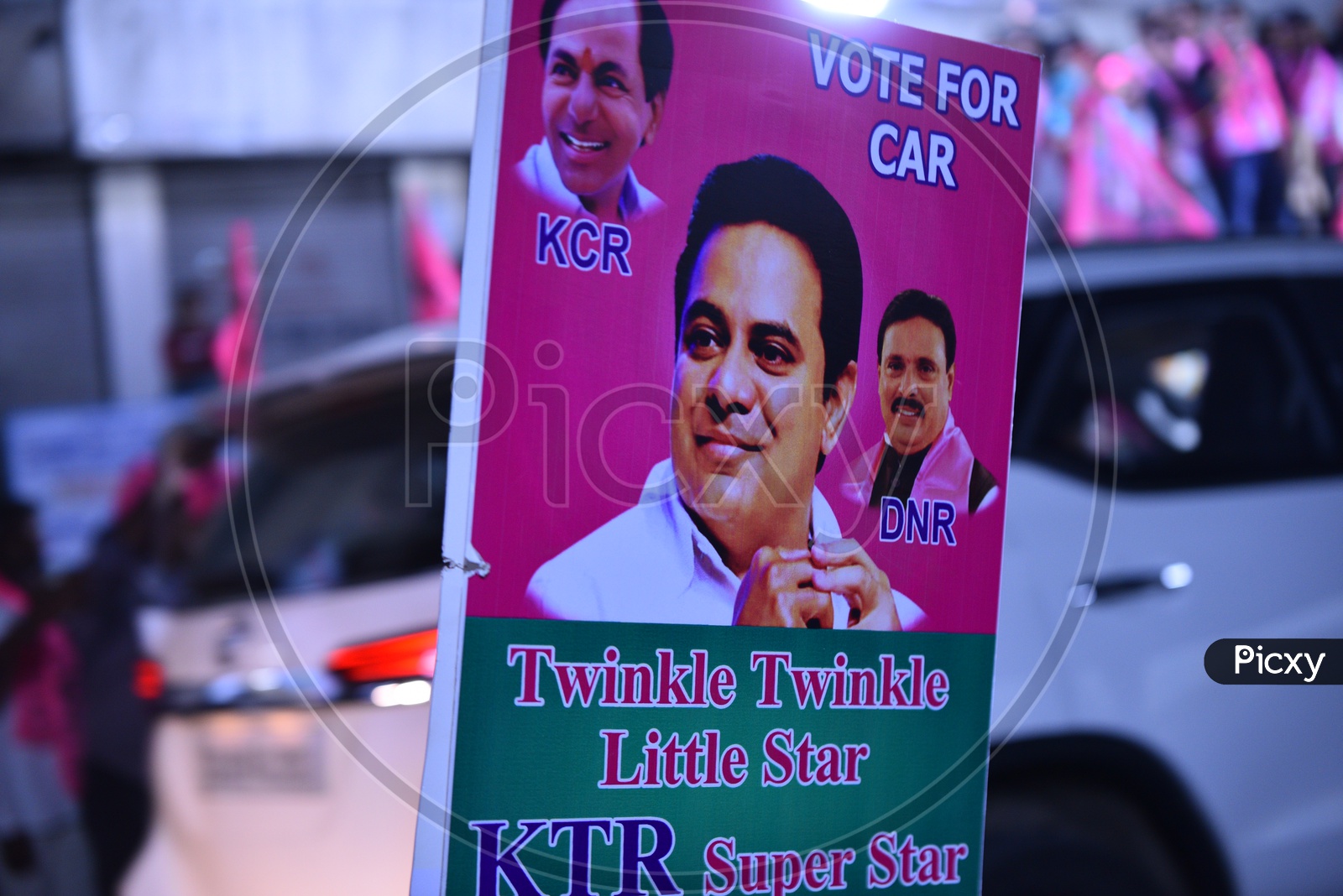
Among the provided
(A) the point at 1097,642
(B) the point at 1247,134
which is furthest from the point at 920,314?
(B) the point at 1247,134

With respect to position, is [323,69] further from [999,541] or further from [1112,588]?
[999,541]

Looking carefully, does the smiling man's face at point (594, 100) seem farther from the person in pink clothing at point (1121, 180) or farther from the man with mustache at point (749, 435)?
the person in pink clothing at point (1121, 180)

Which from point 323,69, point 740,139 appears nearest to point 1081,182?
point 323,69

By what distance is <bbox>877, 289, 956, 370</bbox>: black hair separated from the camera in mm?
1158

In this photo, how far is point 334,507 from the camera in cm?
282

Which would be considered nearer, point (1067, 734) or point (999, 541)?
point (999, 541)

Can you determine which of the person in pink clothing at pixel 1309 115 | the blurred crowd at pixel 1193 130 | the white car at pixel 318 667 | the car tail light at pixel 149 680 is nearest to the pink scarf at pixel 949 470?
the white car at pixel 318 667

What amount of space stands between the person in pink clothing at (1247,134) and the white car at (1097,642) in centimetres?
532

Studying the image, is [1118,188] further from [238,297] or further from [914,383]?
[914,383]

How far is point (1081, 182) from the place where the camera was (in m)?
6.89

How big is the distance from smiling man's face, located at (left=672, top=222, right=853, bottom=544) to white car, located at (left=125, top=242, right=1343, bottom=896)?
0.92 metres

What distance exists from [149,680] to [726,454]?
6.60 feet

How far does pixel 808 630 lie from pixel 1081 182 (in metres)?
6.47

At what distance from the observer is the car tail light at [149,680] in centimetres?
252
